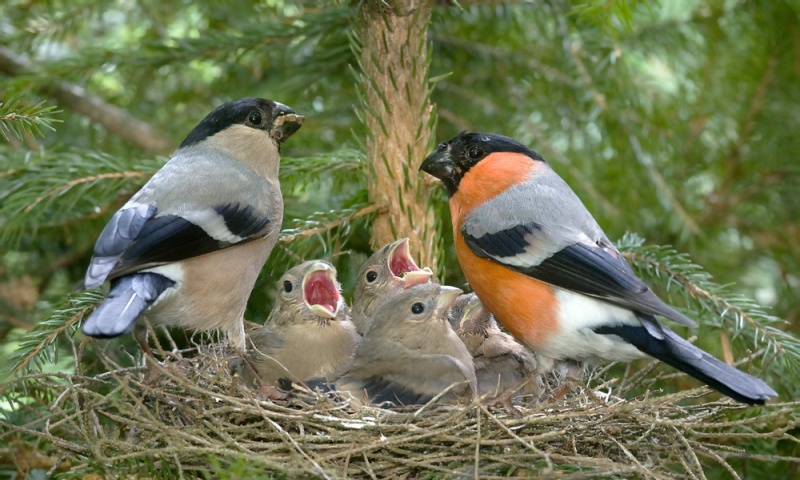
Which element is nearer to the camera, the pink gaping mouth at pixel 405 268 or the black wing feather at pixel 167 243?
the black wing feather at pixel 167 243

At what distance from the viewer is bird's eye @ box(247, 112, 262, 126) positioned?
399 centimetres

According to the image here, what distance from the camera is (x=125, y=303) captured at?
301cm

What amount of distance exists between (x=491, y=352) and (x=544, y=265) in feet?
2.10

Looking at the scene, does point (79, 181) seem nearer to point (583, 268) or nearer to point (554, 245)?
point (554, 245)

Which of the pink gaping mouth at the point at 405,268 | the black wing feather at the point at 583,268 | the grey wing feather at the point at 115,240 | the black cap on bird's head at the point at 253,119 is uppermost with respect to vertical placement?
the black cap on bird's head at the point at 253,119

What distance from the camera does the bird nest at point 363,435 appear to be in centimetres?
290

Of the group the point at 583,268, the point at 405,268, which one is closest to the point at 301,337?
the point at 405,268

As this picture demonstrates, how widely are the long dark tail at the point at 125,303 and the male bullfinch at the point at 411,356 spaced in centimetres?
81

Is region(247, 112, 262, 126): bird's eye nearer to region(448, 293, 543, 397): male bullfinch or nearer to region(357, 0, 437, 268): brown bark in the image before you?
region(357, 0, 437, 268): brown bark

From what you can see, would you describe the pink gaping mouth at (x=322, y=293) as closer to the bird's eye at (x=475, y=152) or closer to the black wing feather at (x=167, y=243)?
the black wing feather at (x=167, y=243)

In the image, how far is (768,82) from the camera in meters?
5.00

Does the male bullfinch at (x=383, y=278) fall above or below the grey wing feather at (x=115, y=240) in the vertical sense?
below

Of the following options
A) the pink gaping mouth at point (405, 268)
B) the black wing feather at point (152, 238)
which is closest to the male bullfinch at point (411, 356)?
the pink gaping mouth at point (405, 268)

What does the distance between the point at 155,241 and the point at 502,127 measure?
219cm
